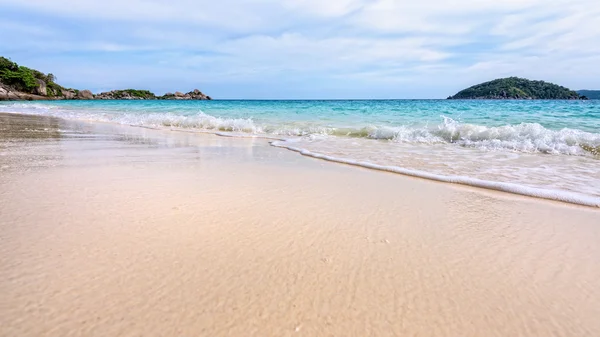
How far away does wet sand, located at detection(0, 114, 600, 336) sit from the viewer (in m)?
1.37

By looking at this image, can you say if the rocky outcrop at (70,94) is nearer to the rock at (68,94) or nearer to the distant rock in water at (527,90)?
the rock at (68,94)

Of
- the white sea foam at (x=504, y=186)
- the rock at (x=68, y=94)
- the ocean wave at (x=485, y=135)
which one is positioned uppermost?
the rock at (x=68, y=94)

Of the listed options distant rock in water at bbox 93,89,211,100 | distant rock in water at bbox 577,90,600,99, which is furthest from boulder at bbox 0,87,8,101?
distant rock in water at bbox 577,90,600,99

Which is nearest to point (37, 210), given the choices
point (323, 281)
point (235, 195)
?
point (235, 195)

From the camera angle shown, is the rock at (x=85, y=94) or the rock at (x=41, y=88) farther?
the rock at (x=85, y=94)

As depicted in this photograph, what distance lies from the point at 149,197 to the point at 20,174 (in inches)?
73.5

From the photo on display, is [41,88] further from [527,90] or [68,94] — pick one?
[527,90]

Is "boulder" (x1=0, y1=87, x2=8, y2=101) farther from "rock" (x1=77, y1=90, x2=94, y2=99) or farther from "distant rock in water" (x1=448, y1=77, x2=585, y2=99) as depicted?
"distant rock in water" (x1=448, y1=77, x2=585, y2=99)

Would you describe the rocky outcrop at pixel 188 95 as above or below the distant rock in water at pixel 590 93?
above

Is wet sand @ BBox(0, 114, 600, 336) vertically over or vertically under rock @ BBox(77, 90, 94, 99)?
under

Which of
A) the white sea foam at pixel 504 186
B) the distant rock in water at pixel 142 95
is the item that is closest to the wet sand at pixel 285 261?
the white sea foam at pixel 504 186

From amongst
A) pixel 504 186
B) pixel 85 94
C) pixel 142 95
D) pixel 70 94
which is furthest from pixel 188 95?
pixel 504 186

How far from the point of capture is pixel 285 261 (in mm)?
1864

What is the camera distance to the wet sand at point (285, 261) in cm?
137
